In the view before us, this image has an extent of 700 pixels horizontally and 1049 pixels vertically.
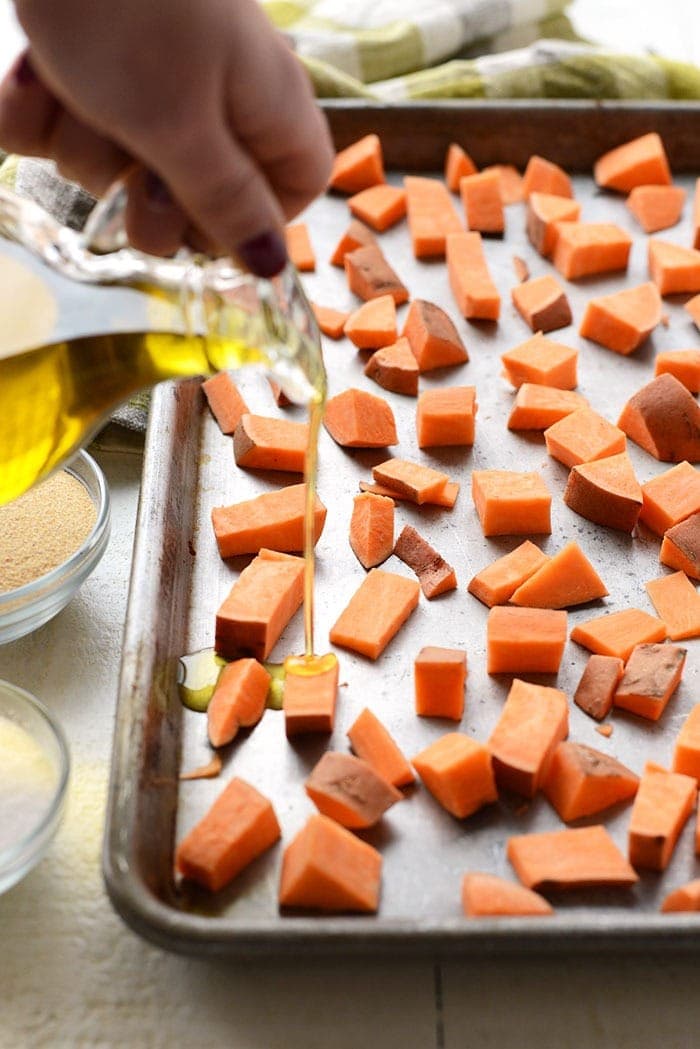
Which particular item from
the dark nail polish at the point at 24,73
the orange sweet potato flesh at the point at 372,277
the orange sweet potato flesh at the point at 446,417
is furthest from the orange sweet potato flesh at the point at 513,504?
the dark nail polish at the point at 24,73

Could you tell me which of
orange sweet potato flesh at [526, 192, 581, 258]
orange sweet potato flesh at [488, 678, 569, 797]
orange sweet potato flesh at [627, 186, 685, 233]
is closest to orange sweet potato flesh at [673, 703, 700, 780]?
orange sweet potato flesh at [488, 678, 569, 797]

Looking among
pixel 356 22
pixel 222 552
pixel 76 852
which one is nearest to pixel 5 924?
pixel 76 852

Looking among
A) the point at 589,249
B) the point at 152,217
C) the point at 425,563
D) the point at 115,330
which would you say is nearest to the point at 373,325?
the point at 589,249

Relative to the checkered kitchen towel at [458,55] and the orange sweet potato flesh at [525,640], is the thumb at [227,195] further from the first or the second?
the checkered kitchen towel at [458,55]

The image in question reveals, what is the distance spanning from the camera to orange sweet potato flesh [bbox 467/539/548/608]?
1.78 m

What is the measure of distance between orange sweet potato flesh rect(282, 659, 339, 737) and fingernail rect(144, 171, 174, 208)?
66 centimetres

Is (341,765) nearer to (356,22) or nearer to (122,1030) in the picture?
(122,1030)

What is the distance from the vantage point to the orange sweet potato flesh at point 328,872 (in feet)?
4.46

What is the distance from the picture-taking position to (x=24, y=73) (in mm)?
1298

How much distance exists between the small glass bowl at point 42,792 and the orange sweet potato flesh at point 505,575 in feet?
1.99

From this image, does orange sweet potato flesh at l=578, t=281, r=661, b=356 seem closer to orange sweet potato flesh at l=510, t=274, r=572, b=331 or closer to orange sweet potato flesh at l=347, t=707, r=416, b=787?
orange sweet potato flesh at l=510, t=274, r=572, b=331

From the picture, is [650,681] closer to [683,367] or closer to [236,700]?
[236,700]

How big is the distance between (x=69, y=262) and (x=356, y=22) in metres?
1.96

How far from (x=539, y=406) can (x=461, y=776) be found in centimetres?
79
